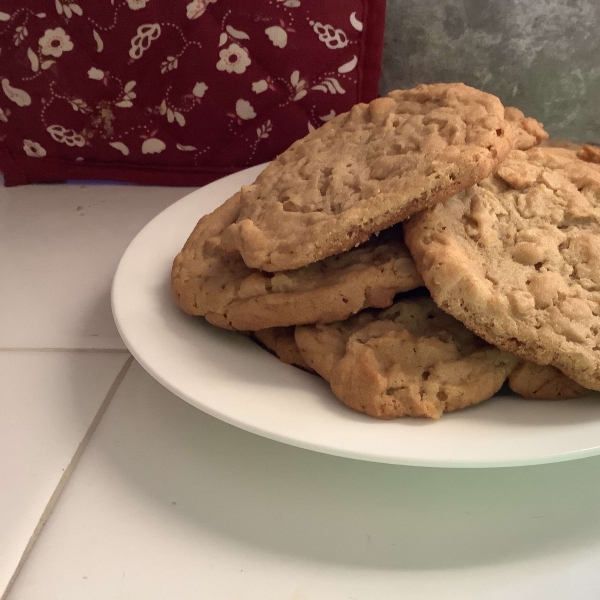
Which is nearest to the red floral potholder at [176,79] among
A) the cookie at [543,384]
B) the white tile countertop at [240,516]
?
the white tile countertop at [240,516]

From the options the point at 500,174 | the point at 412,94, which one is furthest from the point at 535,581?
the point at 412,94

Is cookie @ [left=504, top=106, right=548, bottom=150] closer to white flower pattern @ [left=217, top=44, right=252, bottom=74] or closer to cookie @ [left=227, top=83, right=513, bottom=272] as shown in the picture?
cookie @ [left=227, top=83, right=513, bottom=272]

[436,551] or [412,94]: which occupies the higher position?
[412,94]

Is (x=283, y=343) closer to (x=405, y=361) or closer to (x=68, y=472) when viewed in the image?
(x=405, y=361)

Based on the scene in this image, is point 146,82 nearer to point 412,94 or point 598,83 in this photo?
point 412,94

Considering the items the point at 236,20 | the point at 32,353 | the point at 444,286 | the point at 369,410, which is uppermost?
the point at 236,20

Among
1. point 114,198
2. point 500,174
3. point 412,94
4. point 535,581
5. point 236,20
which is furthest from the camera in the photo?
point 114,198

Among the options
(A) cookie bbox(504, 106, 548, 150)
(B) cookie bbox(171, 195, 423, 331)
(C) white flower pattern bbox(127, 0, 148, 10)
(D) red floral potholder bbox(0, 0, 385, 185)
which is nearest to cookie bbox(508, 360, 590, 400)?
(B) cookie bbox(171, 195, 423, 331)


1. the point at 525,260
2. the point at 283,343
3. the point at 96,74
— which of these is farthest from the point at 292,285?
the point at 96,74
